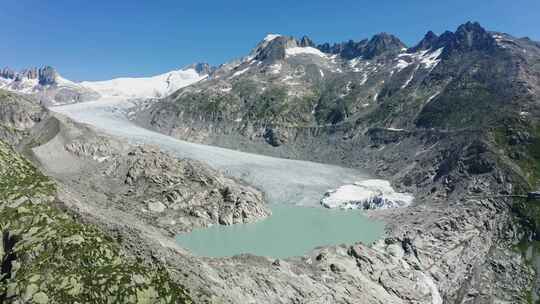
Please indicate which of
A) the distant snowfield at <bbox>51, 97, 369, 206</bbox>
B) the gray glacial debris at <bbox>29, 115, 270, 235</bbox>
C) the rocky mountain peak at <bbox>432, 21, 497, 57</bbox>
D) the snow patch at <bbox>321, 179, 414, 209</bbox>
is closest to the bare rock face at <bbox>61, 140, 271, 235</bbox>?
the gray glacial debris at <bbox>29, 115, 270, 235</bbox>

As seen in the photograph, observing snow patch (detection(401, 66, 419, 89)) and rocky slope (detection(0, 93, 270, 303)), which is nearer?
rocky slope (detection(0, 93, 270, 303))

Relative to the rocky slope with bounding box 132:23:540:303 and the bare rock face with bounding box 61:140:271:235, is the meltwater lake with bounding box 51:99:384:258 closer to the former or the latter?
the bare rock face with bounding box 61:140:271:235

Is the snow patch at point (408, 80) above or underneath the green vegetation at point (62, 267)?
above

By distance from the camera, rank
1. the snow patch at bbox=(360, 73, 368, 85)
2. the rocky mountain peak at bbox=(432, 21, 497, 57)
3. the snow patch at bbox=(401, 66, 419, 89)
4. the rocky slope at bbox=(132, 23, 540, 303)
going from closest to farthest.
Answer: the rocky slope at bbox=(132, 23, 540, 303) → the snow patch at bbox=(401, 66, 419, 89) → the rocky mountain peak at bbox=(432, 21, 497, 57) → the snow patch at bbox=(360, 73, 368, 85)

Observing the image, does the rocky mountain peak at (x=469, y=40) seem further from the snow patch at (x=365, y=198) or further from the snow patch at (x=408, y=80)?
the snow patch at (x=365, y=198)

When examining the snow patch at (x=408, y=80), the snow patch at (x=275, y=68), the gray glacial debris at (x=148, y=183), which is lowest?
the gray glacial debris at (x=148, y=183)

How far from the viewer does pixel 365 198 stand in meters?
80.9

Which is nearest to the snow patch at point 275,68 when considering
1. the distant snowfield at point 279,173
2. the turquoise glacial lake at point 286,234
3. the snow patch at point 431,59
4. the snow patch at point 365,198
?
the snow patch at point 431,59

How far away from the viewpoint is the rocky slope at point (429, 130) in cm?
5709

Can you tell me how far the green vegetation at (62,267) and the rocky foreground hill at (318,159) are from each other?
0.33ft

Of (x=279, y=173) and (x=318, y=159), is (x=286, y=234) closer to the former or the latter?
(x=279, y=173)

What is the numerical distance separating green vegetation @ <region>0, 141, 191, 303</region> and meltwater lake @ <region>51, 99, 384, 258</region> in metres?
24.3

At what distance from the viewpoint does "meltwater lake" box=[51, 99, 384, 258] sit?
55656 millimetres

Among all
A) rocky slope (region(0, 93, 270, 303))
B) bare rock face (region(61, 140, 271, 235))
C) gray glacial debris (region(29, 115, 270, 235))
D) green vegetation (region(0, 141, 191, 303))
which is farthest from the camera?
bare rock face (region(61, 140, 271, 235))
